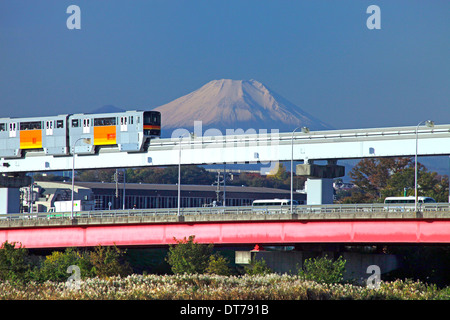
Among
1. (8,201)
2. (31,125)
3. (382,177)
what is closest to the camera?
(31,125)

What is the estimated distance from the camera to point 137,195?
169 m

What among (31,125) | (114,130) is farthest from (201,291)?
(31,125)

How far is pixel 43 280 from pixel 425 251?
44.9 m

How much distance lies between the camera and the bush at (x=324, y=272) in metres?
67.8

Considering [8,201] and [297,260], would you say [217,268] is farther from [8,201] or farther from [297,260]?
[8,201]

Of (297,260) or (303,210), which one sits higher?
(303,210)

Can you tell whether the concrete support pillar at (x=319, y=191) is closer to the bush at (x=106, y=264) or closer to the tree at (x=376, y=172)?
the bush at (x=106, y=264)

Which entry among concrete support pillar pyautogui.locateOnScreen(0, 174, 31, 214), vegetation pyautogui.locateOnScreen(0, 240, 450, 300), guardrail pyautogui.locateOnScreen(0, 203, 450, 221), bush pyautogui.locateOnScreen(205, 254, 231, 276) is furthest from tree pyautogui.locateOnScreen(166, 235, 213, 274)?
concrete support pillar pyautogui.locateOnScreen(0, 174, 31, 214)

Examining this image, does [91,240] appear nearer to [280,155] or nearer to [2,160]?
[280,155]

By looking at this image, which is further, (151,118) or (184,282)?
(151,118)

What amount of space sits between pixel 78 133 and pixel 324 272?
43054mm

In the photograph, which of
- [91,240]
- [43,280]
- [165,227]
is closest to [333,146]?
[165,227]

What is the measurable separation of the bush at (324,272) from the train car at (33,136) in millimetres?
42522

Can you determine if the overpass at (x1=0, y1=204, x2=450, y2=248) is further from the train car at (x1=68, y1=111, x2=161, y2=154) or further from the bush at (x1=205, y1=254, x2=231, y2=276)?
the train car at (x1=68, y1=111, x2=161, y2=154)
